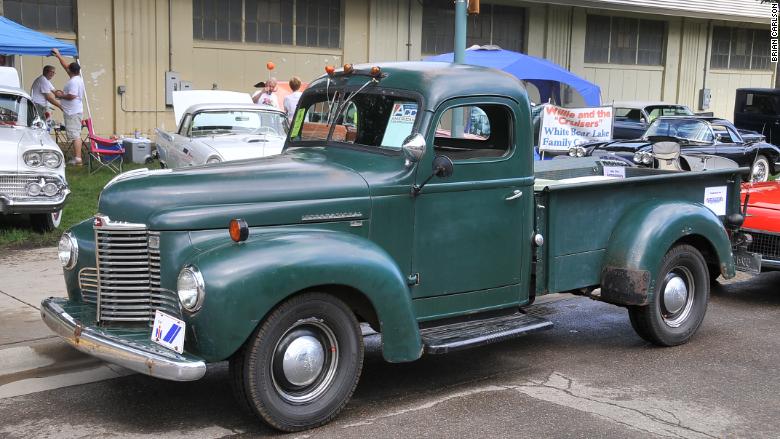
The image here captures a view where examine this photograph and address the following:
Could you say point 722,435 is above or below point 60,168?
below

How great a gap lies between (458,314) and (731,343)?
2.50 meters

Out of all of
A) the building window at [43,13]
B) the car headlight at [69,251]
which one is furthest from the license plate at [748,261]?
the building window at [43,13]

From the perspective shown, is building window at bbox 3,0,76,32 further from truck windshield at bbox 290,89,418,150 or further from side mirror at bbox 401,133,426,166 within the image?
side mirror at bbox 401,133,426,166

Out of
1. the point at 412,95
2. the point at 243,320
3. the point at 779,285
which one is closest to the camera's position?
the point at 243,320

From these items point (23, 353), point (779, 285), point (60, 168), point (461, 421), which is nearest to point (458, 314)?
point (461, 421)

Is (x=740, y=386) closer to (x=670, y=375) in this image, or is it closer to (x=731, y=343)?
(x=670, y=375)

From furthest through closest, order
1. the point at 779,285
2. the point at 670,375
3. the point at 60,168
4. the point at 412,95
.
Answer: the point at 60,168
the point at 779,285
the point at 670,375
the point at 412,95

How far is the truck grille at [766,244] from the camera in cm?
794

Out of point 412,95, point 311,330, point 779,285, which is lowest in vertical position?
point 779,285

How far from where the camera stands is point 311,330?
477 centimetres

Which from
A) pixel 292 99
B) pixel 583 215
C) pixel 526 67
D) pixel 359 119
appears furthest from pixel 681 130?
Answer: pixel 359 119

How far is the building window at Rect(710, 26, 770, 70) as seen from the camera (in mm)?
29453

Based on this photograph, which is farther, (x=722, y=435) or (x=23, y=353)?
(x=23, y=353)

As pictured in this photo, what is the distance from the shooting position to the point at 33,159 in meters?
9.55
